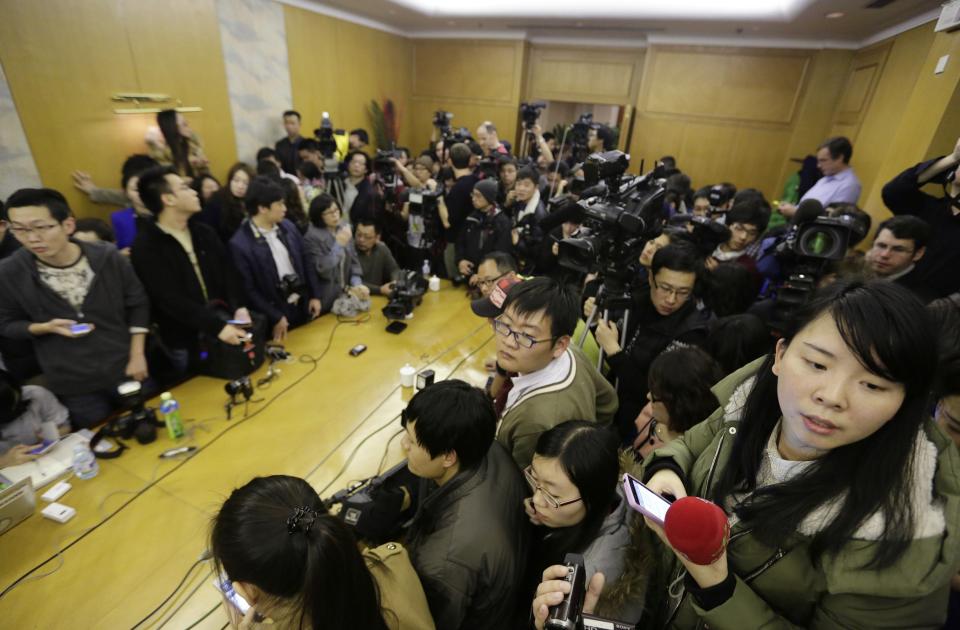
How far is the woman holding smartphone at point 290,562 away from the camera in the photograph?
874mm

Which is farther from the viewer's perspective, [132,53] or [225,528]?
[132,53]

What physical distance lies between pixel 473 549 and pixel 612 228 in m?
1.35

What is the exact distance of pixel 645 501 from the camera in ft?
2.70

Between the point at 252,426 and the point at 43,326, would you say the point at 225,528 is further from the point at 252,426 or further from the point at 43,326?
the point at 43,326

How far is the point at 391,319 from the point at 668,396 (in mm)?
2093

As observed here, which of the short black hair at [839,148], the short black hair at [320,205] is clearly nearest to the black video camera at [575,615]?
the short black hair at [320,205]

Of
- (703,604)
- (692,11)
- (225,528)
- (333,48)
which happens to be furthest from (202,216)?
(692,11)

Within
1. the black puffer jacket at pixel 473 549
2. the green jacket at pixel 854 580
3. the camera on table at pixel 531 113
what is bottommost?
the black puffer jacket at pixel 473 549

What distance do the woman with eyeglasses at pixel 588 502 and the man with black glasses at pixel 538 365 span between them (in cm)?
22

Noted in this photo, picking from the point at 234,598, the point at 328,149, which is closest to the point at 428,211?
the point at 328,149

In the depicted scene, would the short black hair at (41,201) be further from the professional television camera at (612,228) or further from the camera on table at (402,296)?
the professional television camera at (612,228)

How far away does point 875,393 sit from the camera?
71 centimetres

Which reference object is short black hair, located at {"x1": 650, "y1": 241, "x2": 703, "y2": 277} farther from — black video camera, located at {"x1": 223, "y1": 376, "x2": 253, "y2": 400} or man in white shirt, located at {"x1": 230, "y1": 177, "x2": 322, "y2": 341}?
man in white shirt, located at {"x1": 230, "y1": 177, "x2": 322, "y2": 341}

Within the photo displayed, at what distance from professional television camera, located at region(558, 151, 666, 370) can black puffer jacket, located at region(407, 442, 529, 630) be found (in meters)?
1.01
